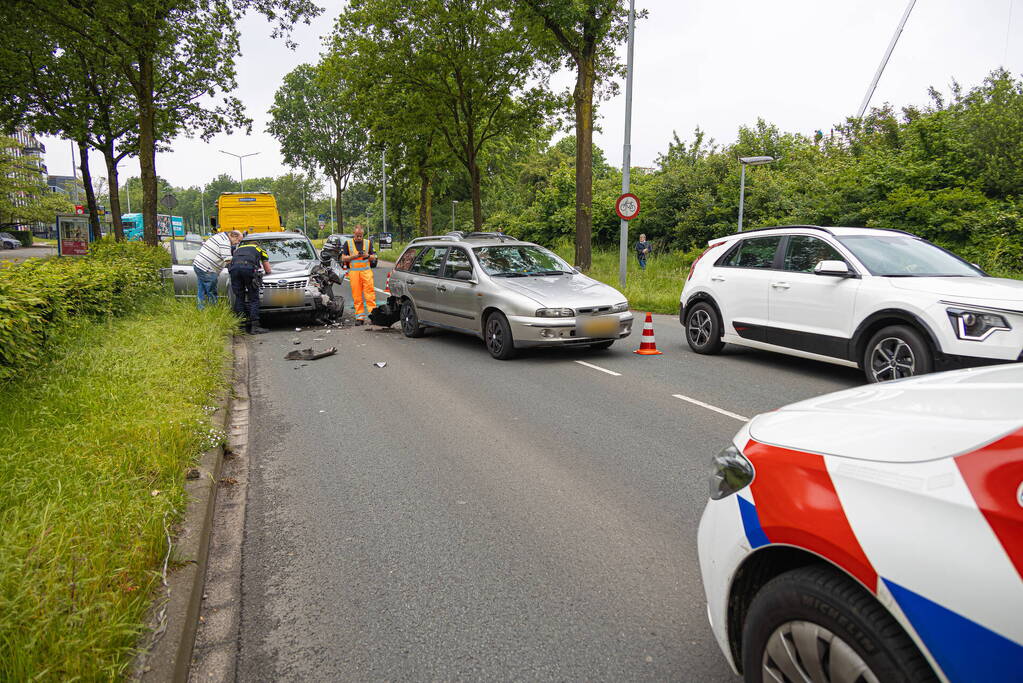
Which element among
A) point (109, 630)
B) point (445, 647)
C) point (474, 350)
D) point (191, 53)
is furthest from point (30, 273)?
point (191, 53)

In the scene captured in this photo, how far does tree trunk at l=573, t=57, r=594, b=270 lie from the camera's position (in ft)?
64.1

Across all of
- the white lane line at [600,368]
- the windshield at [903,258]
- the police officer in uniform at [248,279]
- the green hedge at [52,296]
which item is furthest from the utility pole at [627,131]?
the green hedge at [52,296]

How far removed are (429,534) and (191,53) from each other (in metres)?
25.0

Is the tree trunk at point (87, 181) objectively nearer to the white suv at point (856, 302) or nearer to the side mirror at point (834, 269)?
the white suv at point (856, 302)

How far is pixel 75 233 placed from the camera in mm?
32688

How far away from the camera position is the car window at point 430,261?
11.5 metres

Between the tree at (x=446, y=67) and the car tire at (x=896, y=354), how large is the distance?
20.9m

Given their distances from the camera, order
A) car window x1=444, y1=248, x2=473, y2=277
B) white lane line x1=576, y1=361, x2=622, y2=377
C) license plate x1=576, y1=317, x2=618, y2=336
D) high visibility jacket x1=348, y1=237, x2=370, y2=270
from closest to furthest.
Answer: white lane line x1=576, y1=361, x2=622, y2=377
license plate x1=576, y1=317, x2=618, y2=336
car window x1=444, y1=248, x2=473, y2=277
high visibility jacket x1=348, y1=237, x2=370, y2=270

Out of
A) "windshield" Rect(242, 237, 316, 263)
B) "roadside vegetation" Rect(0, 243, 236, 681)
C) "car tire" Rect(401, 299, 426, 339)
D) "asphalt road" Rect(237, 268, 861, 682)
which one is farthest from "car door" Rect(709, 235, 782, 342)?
"windshield" Rect(242, 237, 316, 263)

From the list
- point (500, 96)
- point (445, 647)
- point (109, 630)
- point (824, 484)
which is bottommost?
point (445, 647)

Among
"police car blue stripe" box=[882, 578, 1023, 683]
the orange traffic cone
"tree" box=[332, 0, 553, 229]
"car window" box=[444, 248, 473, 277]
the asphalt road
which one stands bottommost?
the asphalt road

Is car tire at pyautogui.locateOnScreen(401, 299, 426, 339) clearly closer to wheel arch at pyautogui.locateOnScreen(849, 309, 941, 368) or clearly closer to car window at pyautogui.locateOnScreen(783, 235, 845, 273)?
car window at pyautogui.locateOnScreen(783, 235, 845, 273)

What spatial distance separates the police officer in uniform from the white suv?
24.5 feet

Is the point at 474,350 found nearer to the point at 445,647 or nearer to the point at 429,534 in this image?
the point at 429,534
